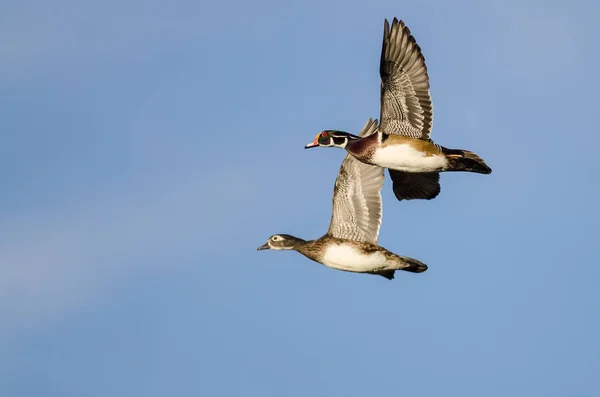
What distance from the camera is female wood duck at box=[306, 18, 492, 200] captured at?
109 ft

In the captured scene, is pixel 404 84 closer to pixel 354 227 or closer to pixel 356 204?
pixel 356 204

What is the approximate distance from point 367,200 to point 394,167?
2.29 metres

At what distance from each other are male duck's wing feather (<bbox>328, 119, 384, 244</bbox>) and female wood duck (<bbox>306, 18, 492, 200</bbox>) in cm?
190

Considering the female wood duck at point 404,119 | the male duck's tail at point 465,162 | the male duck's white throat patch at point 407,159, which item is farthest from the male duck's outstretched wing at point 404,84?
the male duck's tail at point 465,162

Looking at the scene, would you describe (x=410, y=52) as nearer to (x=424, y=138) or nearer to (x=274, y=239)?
(x=424, y=138)

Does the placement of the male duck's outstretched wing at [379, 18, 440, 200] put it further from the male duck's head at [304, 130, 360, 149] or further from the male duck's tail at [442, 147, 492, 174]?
the male duck's head at [304, 130, 360, 149]

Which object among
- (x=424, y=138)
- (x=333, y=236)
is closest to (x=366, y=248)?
(x=333, y=236)

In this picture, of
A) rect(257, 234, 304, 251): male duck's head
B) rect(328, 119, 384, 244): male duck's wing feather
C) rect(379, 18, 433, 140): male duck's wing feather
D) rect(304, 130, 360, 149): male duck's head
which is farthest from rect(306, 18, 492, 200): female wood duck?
rect(257, 234, 304, 251): male duck's head

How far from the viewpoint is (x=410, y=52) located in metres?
33.2

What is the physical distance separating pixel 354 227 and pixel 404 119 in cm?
327

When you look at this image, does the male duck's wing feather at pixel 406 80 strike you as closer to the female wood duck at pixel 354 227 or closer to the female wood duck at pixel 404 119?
the female wood duck at pixel 404 119

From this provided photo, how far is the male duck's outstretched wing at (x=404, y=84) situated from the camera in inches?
1309

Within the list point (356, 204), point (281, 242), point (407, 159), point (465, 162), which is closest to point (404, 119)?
point (407, 159)

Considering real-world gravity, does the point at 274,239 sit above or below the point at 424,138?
below
